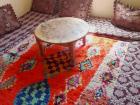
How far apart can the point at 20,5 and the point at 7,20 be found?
54 cm

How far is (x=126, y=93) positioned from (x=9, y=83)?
1216mm

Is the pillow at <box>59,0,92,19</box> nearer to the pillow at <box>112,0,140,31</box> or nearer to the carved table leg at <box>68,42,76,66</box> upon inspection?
the pillow at <box>112,0,140,31</box>

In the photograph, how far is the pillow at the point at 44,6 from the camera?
3350 millimetres

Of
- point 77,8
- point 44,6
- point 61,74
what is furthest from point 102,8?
point 61,74

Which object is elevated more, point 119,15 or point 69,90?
point 119,15

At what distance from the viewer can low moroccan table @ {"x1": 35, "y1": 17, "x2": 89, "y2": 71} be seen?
2.25 meters

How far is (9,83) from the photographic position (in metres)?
2.18

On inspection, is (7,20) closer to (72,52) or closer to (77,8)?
(77,8)

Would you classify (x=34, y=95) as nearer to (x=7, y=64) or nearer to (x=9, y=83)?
(x=9, y=83)

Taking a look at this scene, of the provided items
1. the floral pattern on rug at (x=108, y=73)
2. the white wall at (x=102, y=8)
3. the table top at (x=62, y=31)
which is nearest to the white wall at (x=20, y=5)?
the table top at (x=62, y=31)

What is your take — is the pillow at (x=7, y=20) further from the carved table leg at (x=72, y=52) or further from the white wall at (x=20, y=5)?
the carved table leg at (x=72, y=52)

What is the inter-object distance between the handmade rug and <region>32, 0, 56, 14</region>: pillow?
2.53ft

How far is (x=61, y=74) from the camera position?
7.42ft

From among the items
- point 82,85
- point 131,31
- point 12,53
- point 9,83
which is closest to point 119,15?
point 131,31
